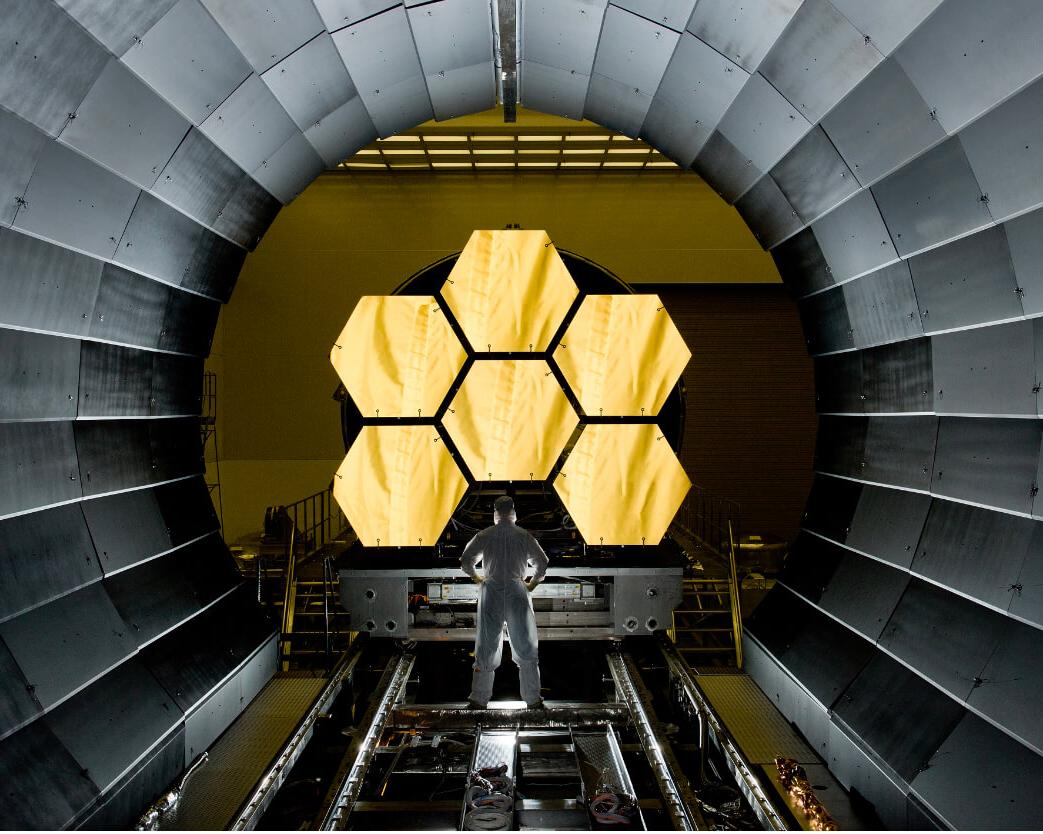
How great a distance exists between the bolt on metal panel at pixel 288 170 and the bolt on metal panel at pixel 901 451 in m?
4.35

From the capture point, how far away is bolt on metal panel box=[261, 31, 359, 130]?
385 cm

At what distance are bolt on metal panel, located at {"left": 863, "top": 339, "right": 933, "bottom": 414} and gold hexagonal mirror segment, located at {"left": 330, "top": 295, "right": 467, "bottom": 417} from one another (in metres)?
2.83

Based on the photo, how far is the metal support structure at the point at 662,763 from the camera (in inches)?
127

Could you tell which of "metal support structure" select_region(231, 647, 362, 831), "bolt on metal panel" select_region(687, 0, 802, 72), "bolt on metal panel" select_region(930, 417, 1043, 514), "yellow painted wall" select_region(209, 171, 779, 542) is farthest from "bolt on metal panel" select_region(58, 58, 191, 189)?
"yellow painted wall" select_region(209, 171, 779, 542)

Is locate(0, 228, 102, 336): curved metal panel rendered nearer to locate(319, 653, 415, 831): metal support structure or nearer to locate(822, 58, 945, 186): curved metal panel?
locate(319, 653, 415, 831): metal support structure

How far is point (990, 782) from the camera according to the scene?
2760 millimetres

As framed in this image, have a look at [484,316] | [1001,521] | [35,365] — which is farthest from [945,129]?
[35,365]

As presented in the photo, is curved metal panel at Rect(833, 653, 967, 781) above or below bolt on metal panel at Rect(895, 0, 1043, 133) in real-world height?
below

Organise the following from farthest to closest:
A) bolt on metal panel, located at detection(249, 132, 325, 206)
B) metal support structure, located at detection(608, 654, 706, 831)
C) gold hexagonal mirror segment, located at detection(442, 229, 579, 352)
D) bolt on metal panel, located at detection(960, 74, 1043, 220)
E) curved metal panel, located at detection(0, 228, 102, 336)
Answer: gold hexagonal mirror segment, located at detection(442, 229, 579, 352) → bolt on metal panel, located at detection(249, 132, 325, 206) → metal support structure, located at detection(608, 654, 706, 831) → curved metal panel, located at detection(0, 228, 102, 336) → bolt on metal panel, located at detection(960, 74, 1043, 220)

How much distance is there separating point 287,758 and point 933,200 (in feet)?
14.9

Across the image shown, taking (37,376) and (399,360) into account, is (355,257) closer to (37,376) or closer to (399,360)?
(399,360)

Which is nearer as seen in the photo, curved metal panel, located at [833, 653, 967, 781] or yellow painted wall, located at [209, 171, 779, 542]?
curved metal panel, located at [833, 653, 967, 781]

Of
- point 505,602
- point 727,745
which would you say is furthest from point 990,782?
point 505,602

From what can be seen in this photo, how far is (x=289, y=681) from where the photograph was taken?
5109 mm
